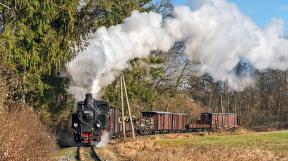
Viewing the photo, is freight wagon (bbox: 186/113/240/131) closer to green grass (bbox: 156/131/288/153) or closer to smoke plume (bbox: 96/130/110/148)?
green grass (bbox: 156/131/288/153)

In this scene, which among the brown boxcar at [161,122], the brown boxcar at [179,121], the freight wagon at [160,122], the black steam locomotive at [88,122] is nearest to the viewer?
the black steam locomotive at [88,122]

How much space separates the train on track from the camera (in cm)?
2764

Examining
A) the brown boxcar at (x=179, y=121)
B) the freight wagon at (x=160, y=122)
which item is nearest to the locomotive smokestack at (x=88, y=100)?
the freight wagon at (x=160, y=122)

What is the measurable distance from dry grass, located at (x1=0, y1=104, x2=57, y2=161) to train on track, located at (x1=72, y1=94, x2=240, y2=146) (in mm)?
8654

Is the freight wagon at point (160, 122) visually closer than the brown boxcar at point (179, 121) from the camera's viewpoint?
Yes

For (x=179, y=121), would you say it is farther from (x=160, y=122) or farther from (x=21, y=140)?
(x=21, y=140)

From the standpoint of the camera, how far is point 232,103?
81375 millimetres

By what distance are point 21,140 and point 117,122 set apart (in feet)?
68.4

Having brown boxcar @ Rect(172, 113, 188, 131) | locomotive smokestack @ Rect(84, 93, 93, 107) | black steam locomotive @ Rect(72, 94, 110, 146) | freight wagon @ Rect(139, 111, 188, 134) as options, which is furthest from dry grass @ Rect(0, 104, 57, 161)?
brown boxcar @ Rect(172, 113, 188, 131)

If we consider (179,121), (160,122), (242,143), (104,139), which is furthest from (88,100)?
(179,121)

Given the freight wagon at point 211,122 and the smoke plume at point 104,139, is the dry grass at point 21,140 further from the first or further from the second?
the freight wagon at point 211,122

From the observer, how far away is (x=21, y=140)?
46.4 feet

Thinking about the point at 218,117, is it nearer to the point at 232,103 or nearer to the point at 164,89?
the point at 164,89

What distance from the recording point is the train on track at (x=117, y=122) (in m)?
27.6
